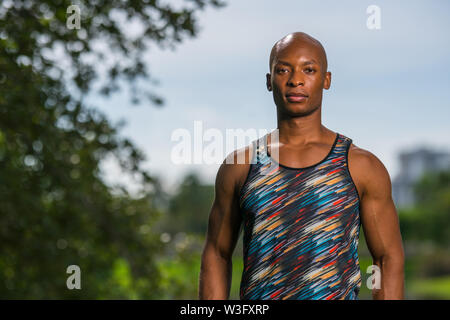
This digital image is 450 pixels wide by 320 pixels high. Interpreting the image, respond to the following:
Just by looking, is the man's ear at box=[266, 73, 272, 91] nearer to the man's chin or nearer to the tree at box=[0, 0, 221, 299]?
the man's chin

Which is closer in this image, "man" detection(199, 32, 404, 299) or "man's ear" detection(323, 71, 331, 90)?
"man" detection(199, 32, 404, 299)

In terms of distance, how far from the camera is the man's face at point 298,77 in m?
1.80

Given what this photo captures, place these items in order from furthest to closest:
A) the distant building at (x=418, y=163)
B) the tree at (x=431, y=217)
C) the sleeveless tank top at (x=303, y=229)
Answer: the distant building at (x=418, y=163) → the tree at (x=431, y=217) → the sleeveless tank top at (x=303, y=229)

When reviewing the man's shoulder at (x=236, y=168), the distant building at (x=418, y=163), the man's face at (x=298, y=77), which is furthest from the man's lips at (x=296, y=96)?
the distant building at (x=418, y=163)

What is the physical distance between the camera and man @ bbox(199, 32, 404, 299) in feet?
5.82

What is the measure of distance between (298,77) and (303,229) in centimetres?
48

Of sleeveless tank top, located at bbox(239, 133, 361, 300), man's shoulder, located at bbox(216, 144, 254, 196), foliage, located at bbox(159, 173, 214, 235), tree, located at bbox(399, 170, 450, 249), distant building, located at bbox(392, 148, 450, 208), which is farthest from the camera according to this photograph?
distant building, located at bbox(392, 148, 450, 208)

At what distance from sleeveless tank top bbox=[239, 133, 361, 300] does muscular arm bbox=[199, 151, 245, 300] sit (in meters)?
0.07

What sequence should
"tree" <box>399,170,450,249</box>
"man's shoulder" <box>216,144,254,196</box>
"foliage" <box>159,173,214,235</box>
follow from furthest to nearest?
"tree" <box>399,170,450,249</box> → "foliage" <box>159,173,214,235</box> → "man's shoulder" <box>216,144,254,196</box>

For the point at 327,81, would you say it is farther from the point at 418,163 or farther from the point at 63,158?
the point at 418,163

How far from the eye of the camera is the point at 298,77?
1.80 metres

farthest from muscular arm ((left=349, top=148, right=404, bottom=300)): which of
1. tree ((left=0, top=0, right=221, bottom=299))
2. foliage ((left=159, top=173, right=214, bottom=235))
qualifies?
foliage ((left=159, top=173, right=214, bottom=235))

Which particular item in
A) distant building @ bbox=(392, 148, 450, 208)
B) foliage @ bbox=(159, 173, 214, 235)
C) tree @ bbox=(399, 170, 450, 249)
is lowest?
tree @ bbox=(399, 170, 450, 249)

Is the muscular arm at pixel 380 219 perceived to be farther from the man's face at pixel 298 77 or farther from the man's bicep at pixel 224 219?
the man's bicep at pixel 224 219
